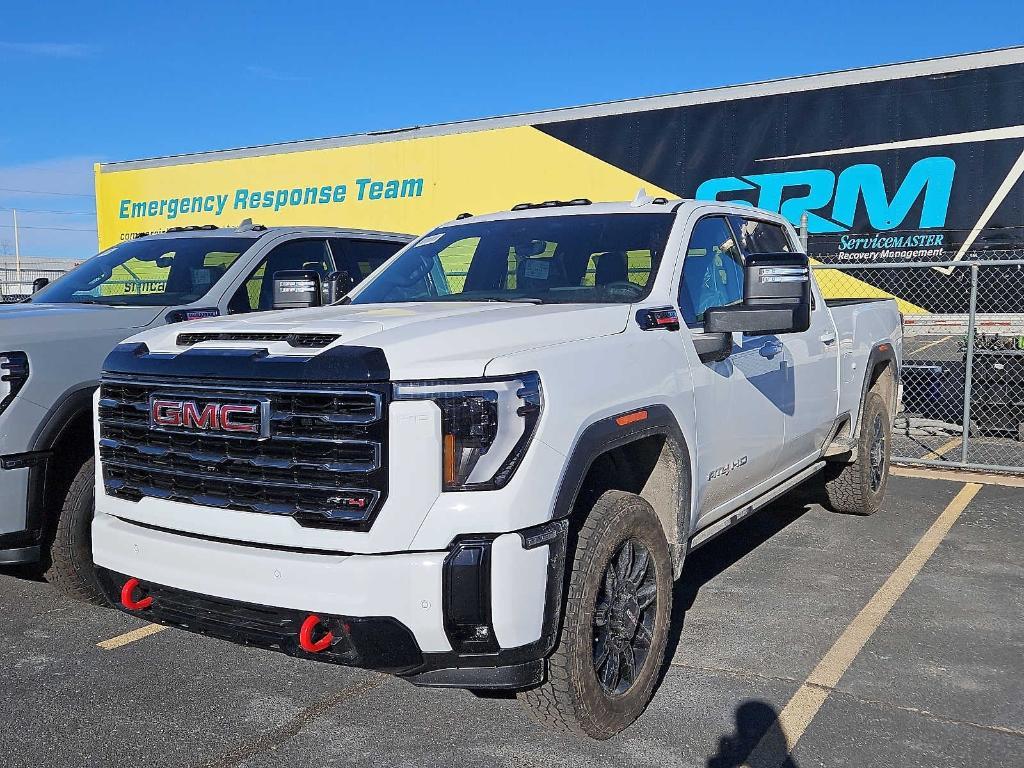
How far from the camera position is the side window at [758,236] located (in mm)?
4919

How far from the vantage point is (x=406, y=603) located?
265cm

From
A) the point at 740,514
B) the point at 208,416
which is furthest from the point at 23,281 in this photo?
the point at 208,416

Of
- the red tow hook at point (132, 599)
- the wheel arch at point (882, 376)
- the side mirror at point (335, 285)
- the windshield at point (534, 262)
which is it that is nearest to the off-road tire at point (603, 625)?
the windshield at point (534, 262)

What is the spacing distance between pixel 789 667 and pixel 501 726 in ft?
4.31

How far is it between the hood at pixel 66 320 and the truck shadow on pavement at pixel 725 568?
128 inches

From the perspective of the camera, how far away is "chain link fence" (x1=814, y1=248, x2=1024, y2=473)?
8547mm

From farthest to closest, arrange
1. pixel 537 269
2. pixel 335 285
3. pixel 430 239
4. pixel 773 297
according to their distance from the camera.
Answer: pixel 335 285 < pixel 430 239 < pixel 537 269 < pixel 773 297

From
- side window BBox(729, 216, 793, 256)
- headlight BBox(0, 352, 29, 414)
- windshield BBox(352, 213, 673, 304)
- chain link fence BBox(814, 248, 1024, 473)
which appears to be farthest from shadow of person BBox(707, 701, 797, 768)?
chain link fence BBox(814, 248, 1024, 473)

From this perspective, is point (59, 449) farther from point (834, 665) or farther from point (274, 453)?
point (834, 665)

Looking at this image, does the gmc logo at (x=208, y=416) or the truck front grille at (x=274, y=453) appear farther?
the gmc logo at (x=208, y=416)

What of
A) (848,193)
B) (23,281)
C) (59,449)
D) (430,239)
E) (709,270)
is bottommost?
(59,449)

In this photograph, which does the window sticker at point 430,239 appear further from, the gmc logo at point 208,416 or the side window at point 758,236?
the gmc logo at point 208,416

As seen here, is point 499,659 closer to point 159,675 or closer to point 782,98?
point 159,675

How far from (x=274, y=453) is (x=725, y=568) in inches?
132
